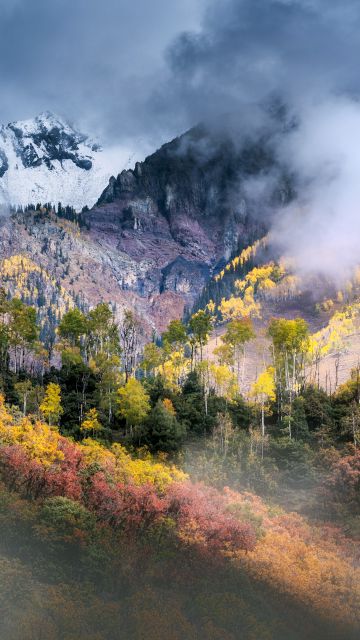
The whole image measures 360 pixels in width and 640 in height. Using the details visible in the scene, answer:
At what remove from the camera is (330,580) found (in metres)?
58.8

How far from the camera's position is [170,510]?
64.6 metres

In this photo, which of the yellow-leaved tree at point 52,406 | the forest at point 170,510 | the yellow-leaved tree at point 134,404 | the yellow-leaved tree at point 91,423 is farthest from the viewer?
the yellow-leaved tree at point 134,404

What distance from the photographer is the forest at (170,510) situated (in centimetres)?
5428

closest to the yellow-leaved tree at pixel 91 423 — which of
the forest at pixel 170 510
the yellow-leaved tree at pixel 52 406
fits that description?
the forest at pixel 170 510

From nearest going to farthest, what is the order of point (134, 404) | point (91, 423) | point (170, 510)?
1. point (170, 510)
2. point (91, 423)
3. point (134, 404)

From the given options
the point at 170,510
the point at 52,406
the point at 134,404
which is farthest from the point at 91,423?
the point at 170,510

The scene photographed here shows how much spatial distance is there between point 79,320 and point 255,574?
174ft

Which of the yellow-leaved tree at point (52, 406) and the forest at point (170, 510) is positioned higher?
the yellow-leaved tree at point (52, 406)

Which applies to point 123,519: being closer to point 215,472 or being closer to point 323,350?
point 215,472

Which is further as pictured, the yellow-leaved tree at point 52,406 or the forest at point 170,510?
the yellow-leaved tree at point 52,406

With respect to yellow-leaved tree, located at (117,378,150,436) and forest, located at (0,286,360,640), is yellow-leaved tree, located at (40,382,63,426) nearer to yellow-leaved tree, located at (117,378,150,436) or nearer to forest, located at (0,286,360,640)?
forest, located at (0,286,360,640)

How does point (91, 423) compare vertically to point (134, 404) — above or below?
below

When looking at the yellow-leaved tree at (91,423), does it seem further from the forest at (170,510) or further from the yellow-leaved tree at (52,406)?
the yellow-leaved tree at (52,406)

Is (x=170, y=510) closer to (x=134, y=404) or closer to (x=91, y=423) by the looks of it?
(x=91, y=423)
